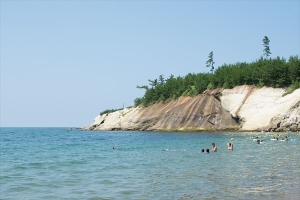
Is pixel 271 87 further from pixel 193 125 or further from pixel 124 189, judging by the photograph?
pixel 124 189

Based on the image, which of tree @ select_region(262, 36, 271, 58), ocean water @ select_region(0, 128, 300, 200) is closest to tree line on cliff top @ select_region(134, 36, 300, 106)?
tree @ select_region(262, 36, 271, 58)

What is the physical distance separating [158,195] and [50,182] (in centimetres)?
830

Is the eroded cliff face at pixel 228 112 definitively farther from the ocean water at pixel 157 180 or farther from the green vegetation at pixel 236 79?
the ocean water at pixel 157 180

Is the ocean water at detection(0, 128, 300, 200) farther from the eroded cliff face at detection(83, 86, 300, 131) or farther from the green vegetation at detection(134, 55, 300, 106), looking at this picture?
the green vegetation at detection(134, 55, 300, 106)

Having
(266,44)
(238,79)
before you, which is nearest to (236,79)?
(238,79)

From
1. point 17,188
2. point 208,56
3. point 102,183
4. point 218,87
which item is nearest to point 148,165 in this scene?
point 102,183

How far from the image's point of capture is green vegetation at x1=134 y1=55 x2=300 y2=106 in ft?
299

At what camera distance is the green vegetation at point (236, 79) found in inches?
3590

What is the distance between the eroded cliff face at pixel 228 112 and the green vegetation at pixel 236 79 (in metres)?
2.22

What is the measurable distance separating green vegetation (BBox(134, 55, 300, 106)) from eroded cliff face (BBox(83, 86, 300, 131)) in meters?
2.22

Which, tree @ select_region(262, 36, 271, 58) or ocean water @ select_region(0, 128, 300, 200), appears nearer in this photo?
ocean water @ select_region(0, 128, 300, 200)

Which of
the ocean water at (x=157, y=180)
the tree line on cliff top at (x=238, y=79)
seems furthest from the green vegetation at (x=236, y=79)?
the ocean water at (x=157, y=180)

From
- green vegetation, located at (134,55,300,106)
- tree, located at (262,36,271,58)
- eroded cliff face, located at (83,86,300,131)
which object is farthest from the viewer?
tree, located at (262,36,271,58)

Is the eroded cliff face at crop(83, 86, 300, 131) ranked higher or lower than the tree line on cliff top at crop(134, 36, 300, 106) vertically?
lower
